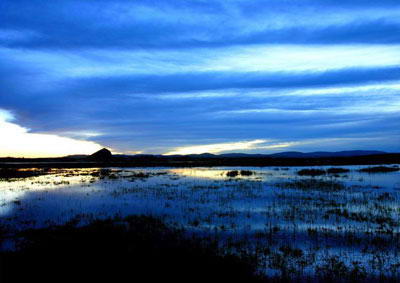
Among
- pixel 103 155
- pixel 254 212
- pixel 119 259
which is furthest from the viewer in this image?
pixel 103 155

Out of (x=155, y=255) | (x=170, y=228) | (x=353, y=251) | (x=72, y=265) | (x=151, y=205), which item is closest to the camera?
(x=72, y=265)

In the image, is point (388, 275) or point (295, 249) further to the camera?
point (295, 249)

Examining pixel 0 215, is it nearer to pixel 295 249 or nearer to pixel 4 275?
pixel 4 275

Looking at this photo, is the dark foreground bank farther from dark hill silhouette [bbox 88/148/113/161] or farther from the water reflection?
dark hill silhouette [bbox 88/148/113/161]

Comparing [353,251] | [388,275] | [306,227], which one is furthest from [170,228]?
[388,275]

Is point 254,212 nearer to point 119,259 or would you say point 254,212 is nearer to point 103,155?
point 119,259

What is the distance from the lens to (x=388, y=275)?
9.50m

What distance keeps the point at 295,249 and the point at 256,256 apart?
6.40ft

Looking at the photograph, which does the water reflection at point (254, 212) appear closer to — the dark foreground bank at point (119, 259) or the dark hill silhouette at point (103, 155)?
the dark foreground bank at point (119, 259)

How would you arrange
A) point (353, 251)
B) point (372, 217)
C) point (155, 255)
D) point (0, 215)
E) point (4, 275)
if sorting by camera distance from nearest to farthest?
point (4, 275) → point (155, 255) → point (353, 251) → point (372, 217) → point (0, 215)

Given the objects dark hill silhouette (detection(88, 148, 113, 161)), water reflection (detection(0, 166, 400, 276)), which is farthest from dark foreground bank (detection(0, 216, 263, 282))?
dark hill silhouette (detection(88, 148, 113, 161))

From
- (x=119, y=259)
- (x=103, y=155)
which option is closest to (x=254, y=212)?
(x=119, y=259)

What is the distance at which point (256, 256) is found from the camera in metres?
11.1

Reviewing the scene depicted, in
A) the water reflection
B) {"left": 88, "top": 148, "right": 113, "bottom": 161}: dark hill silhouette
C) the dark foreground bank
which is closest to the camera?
the dark foreground bank
